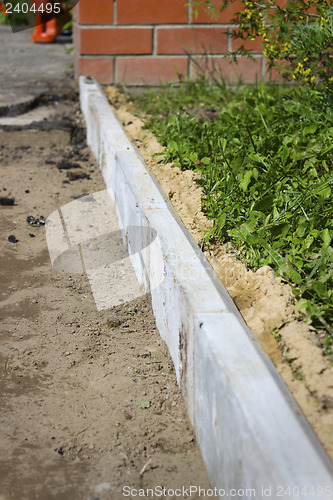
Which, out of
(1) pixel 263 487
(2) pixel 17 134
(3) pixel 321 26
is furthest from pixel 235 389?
(2) pixel 17 134

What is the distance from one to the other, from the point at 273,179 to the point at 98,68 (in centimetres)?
278

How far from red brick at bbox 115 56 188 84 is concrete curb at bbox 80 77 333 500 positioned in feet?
8.44

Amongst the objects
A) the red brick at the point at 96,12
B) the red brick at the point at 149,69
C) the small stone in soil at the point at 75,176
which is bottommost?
the small stone in soil at the point at 75,176

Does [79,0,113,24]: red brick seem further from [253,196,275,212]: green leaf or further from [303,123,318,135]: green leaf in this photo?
[253,196,275,212]: green leaf

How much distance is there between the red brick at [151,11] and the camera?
4656 mm

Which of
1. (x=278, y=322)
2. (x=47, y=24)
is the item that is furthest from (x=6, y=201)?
(x=47, y=24)

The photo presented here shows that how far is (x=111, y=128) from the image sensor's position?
367 centimetres

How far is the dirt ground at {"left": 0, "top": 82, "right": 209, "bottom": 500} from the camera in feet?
5.34

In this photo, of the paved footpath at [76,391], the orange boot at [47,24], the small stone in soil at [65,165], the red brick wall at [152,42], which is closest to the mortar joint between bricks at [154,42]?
the red brick wall at [152,42]

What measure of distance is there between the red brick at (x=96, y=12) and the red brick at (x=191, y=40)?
41cm

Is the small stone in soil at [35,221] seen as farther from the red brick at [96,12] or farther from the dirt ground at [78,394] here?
the red brick at [96,12]

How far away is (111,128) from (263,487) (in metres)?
2.80

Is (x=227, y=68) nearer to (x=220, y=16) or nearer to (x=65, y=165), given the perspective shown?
(x=220, y=16)

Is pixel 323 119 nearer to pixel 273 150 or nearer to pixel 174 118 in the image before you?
pixel 273 150
